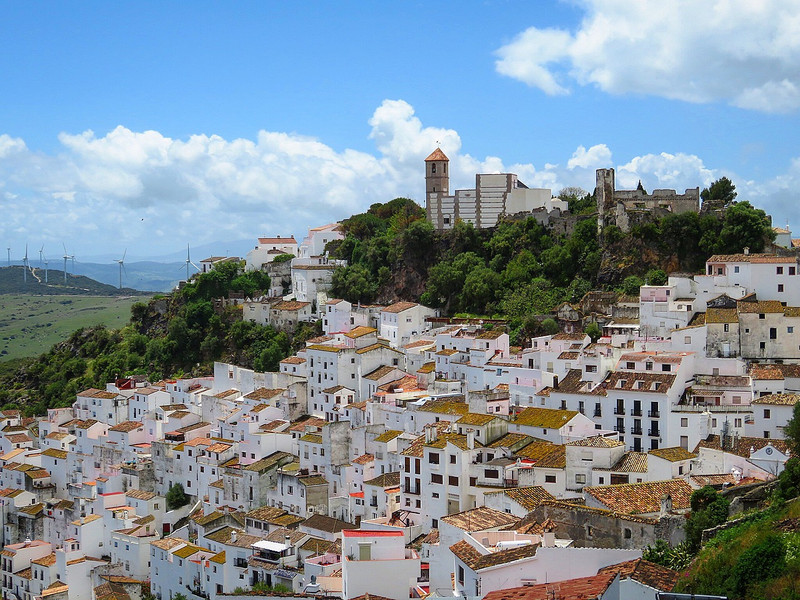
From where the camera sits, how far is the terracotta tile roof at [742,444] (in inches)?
1145

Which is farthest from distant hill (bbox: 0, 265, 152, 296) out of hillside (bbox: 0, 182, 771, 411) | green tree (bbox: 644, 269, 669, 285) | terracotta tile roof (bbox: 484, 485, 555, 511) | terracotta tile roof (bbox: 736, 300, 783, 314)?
terracotta tile roof (bbox: 484, 485, 555, 511)

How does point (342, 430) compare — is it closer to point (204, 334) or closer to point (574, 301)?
point (574, 301)

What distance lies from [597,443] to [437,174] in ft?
124

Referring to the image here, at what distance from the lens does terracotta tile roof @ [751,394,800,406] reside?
32.1m

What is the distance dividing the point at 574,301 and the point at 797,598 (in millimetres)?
33697

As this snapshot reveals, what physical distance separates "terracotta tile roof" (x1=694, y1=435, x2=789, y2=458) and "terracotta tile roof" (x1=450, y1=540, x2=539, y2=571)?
10077 millimetres

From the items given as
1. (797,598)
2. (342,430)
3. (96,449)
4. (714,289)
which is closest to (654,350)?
(714,289)

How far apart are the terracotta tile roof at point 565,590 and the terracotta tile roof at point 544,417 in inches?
590

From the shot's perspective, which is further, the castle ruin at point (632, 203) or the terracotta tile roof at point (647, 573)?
the castle ruin at point (632, 203)

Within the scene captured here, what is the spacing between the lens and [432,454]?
111ft

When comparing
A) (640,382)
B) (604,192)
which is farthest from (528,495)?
(604,192)

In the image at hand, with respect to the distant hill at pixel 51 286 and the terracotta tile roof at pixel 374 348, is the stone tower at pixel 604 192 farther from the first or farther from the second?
the distant hill at pixel 51 286

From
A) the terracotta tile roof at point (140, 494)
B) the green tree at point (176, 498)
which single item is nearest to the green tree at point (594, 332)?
the green tree at point (176, 498)

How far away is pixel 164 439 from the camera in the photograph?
49438 millimetres
